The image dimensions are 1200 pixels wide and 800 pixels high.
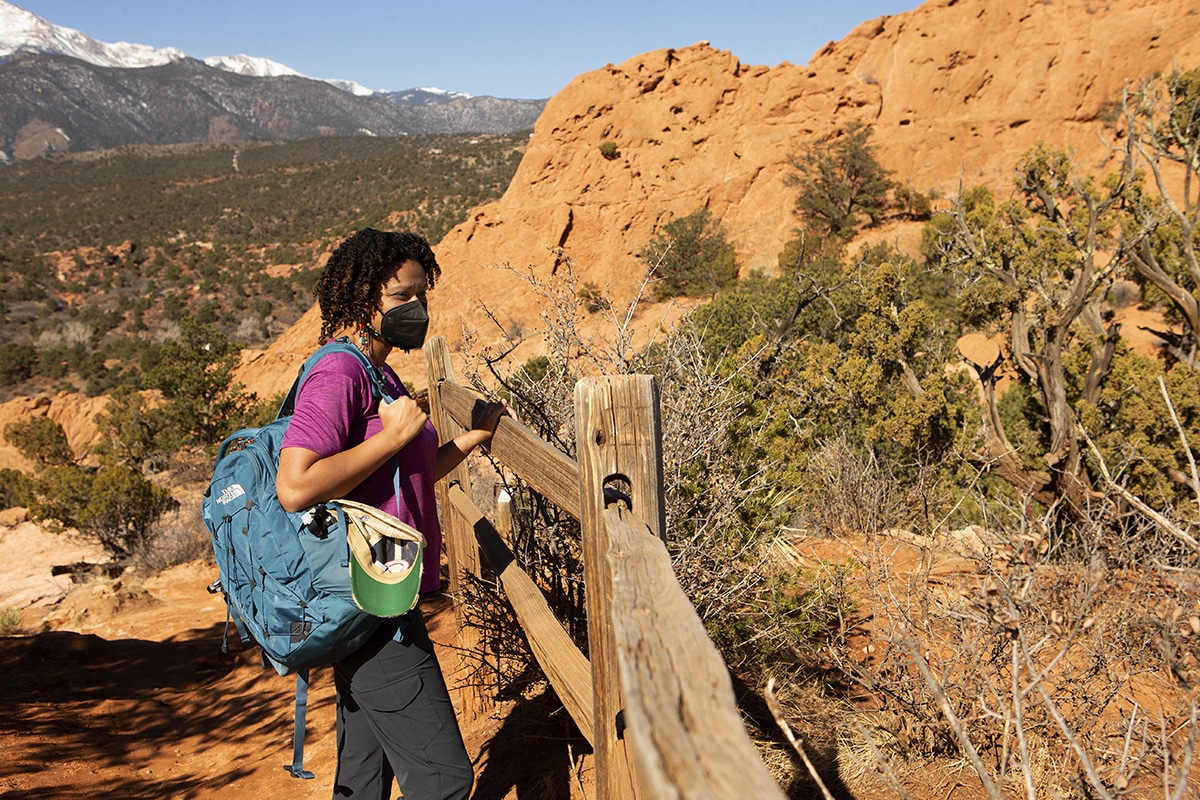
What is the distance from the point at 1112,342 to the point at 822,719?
552 centimetres

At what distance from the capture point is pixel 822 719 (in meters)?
2.83

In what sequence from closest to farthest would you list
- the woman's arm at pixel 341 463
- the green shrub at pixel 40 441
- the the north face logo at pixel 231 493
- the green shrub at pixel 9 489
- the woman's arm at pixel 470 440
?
the woman's arm at pixel 341 463 → the the north face logo at pixel 231 493 → the woman's arm at pixel 470 440 → the green shrub at pixel 9 489 → the green shrub at pixel 40 441

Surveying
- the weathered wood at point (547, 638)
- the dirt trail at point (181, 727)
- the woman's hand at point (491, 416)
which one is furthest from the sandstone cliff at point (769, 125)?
the woman's hand at point (491, 416)

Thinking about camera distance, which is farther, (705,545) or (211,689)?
(211,689)

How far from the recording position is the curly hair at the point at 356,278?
1836 mm

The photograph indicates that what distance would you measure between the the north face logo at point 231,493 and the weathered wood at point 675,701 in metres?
1.01

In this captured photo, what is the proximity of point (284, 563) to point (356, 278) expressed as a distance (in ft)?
2.35

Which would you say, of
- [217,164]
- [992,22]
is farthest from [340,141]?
[992,22]

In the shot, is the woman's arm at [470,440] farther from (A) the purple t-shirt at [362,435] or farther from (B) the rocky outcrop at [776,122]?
(B) the rocky outcrop at [776,122]

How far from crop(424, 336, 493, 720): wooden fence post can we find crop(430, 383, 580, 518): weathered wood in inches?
21.2

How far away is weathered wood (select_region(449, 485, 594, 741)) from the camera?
5.53 ft

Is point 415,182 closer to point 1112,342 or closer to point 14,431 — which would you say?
point 14,431

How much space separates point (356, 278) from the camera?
184 centimetres

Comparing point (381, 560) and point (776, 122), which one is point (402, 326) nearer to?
point (381, 560)
